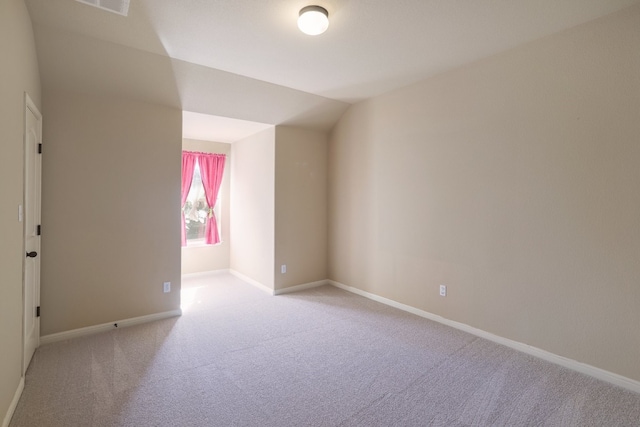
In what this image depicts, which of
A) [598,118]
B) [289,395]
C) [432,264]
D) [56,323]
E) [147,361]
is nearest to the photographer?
[289,395]

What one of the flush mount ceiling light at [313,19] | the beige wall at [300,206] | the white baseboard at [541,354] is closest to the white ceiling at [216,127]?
the beige wall at [300,206]

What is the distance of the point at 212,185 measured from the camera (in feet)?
18.2

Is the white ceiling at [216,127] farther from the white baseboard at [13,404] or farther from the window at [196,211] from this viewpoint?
the white baseboard at [13,404]

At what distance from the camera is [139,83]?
312 centimetres

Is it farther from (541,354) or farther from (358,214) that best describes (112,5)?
(541,354)

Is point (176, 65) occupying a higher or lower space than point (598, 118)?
higher

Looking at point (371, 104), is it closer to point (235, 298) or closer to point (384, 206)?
point (384, 206)

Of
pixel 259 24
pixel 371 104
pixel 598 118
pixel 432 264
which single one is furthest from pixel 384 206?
pixel 259 24

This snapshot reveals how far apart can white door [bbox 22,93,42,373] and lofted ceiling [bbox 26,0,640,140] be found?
56cm

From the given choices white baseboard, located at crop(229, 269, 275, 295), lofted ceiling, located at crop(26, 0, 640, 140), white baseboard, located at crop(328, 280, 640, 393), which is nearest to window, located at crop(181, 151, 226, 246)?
white baseboard, located at crop(229, 269, 275, 295)

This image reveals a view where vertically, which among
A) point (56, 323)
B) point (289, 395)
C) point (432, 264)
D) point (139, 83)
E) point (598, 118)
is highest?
point (139, 83)

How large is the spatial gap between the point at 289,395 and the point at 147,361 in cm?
128

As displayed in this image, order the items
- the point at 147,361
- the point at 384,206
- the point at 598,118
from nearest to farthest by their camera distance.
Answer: the point at 598,118, the point at 147,361, the point at 384,206

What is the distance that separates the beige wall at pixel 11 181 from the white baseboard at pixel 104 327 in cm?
89
